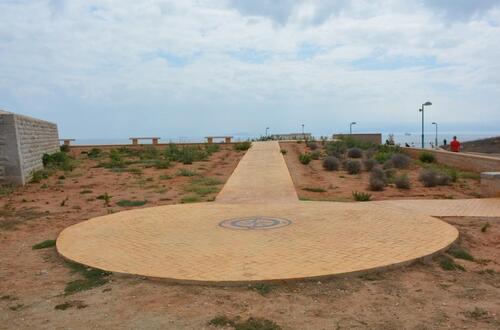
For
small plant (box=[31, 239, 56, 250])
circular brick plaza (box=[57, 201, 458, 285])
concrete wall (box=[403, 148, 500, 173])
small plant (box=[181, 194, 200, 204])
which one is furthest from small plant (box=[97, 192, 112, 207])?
concrete wall (box=[403, 148, 500, 173])

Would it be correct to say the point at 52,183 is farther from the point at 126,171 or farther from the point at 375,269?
the point at 375,269

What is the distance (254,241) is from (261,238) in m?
0.23

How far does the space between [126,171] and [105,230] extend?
12810 millimetres

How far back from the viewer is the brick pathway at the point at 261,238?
19.8 ft

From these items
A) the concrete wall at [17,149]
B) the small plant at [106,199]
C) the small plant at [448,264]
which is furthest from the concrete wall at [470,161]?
the concrete wall at [17,149]

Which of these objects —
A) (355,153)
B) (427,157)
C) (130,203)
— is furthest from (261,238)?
(355,153)

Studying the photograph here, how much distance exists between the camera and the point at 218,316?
4.68 meters

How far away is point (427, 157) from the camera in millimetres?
24422

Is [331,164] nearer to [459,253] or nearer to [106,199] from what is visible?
[106,199]

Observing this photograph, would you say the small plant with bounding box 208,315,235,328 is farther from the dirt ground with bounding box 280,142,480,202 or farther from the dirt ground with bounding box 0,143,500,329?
the dirt ground with bounding box 280,142,480,202

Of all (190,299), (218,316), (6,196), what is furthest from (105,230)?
(6,196)

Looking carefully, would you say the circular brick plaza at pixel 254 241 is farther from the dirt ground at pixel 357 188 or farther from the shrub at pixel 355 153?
the shrub at pixel 355 153

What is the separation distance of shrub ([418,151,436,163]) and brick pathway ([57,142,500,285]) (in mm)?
13109

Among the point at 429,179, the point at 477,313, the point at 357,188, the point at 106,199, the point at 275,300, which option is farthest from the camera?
the point at 429,179
